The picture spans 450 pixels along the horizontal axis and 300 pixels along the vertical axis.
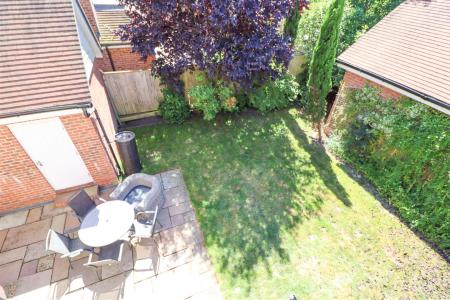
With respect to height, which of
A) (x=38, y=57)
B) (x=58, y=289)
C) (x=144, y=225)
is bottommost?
(x=58, y=289)

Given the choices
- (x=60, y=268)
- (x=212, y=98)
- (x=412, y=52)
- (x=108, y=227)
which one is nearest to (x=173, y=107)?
(x=212, y=98)

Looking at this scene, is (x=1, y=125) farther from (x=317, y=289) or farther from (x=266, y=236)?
(x=317, y=289)

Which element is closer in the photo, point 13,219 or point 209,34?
point 13,219

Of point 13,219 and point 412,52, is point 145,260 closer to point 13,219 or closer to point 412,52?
point 13,219

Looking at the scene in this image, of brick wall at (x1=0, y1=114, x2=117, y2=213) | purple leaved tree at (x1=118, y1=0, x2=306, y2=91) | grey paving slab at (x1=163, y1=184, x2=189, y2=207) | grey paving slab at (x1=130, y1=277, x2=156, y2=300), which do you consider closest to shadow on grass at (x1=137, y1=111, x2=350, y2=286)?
grey paving slab at (x1=163, y1=184, x2=189, y2=207)

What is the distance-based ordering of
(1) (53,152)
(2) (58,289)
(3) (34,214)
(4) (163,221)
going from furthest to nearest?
(3) (34,214) → (4) (163,221) → (1) (53,152) → (2) (58,289)

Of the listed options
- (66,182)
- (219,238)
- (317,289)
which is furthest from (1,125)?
(317,289)

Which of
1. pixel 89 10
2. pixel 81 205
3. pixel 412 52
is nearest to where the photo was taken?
pixel 81 205
